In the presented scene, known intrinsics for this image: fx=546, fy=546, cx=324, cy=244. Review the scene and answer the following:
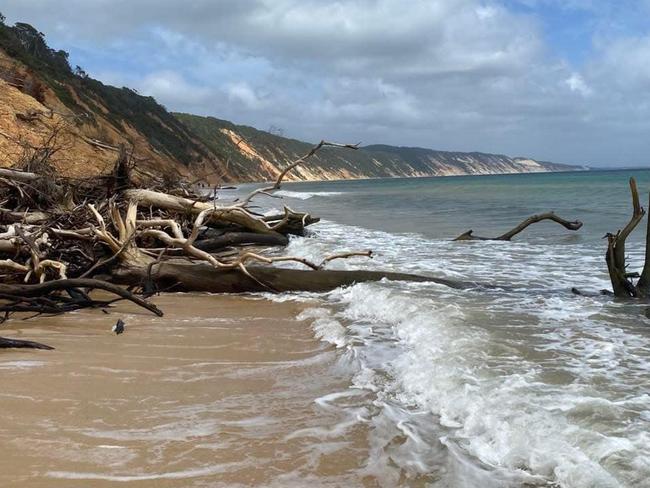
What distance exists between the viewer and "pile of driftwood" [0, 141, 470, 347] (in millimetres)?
5918

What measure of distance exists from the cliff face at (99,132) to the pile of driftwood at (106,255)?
2.69ft

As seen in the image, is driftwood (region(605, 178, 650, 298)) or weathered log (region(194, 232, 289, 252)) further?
weathered log (region(194, 232, 289, 252))

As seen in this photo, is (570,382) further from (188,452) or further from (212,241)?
(212,241)

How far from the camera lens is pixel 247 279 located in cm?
719

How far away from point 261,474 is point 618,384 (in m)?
2.46

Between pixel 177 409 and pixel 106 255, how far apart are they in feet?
15.7

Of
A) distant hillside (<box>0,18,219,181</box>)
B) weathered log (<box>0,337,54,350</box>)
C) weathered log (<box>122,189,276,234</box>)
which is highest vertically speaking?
distant hillside (<box>0,18,219,181</box>)

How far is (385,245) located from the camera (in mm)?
12250

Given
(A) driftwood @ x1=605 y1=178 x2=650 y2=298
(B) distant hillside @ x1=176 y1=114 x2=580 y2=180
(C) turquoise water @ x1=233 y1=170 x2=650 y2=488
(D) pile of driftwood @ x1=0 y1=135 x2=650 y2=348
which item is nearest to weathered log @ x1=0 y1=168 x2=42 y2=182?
(D) pile of driftwood @ x1=0 y1=135 x2=650 y2=348

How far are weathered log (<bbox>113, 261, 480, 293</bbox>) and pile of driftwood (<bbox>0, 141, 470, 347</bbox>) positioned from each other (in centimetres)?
1

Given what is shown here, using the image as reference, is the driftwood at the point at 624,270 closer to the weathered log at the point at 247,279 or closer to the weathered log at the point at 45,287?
the weathered log at the point at 247,279

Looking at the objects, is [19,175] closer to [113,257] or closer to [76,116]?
[113,257]

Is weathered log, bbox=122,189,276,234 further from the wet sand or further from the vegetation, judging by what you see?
the vegetation

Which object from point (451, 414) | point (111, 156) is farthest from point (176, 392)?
point (111, 156)
